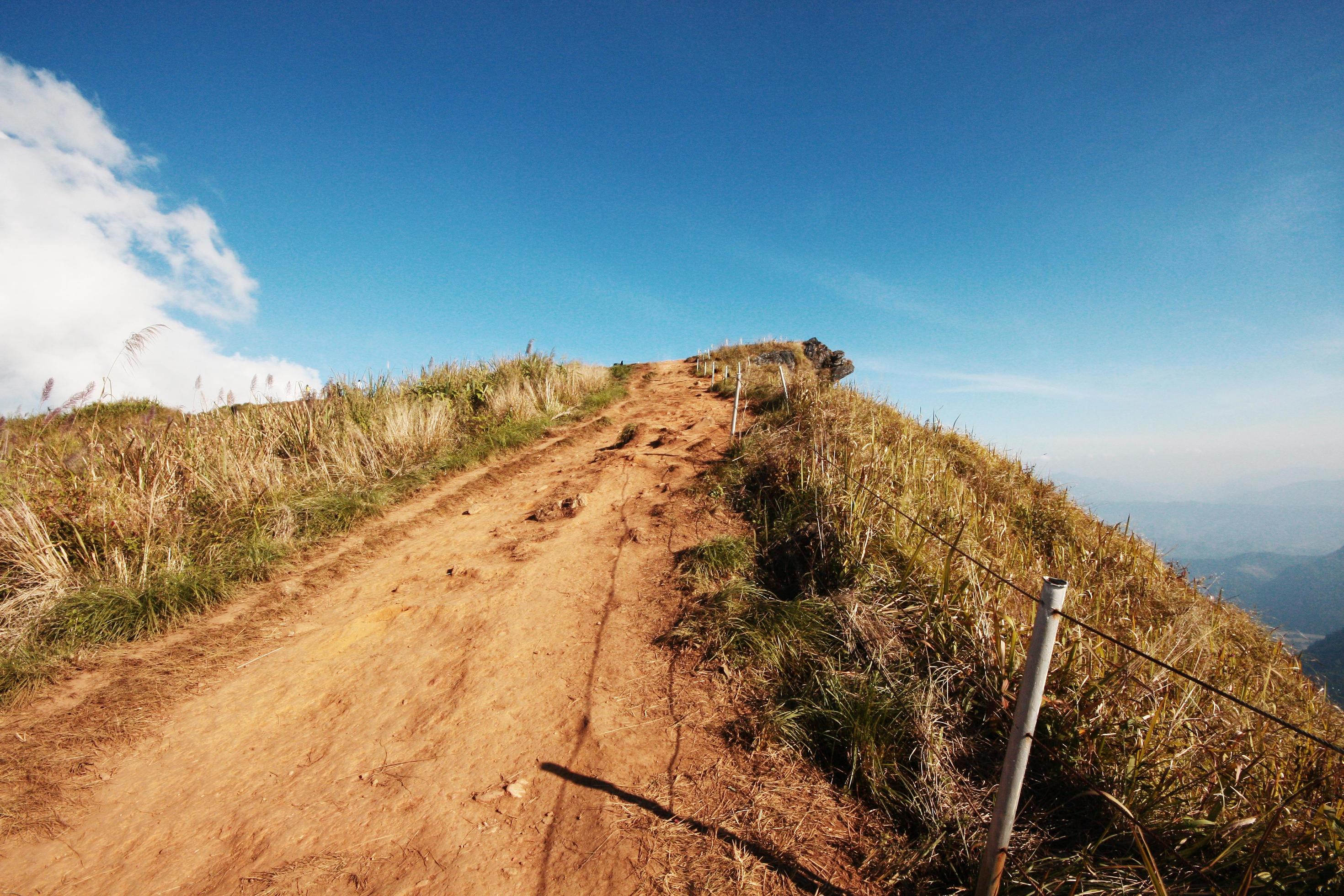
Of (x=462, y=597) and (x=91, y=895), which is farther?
(x=462, y=597)

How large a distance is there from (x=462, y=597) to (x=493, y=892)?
278 cm

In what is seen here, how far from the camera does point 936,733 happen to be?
2.98 meters

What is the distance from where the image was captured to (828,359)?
22.7 m

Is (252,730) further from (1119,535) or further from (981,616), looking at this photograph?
(1119,535)

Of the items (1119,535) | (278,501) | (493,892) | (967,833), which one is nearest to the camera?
(493,892)

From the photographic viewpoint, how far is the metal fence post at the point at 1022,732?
1.90 meters

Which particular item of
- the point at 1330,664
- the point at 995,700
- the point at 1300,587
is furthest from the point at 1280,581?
the point at 995,700

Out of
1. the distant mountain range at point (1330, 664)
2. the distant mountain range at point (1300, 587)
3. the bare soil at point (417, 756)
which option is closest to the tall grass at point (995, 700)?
the distant mountain range at point (1330, 664)

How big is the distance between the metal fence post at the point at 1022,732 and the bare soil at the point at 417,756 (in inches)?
24.5

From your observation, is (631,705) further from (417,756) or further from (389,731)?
(389,731)

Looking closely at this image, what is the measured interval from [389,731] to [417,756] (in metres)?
0.36

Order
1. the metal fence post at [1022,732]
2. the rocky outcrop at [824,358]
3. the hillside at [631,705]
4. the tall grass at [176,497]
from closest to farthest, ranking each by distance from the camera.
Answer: the metal fence post at [1022,732] < the hillside at [631,705] < the tall grass at [176,497] < the rocky outcrop at [824,358]

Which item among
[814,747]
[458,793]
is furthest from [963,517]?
[458,793]

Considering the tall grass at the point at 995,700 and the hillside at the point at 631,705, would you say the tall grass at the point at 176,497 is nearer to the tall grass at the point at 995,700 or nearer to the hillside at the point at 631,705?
the hillside at the point at 631,705
